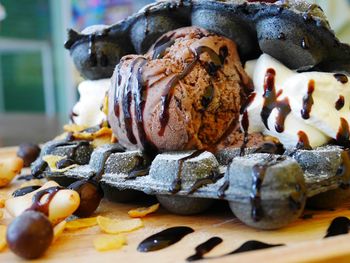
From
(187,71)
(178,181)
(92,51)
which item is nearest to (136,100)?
(187,71)

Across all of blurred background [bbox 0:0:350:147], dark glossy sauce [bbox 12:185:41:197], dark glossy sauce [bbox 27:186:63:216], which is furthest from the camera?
blurred background [bbox 0:0:350:147]

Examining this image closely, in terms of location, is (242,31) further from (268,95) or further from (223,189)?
(223,189)

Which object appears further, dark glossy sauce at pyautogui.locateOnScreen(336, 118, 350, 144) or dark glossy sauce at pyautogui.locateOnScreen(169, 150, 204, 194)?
dark glossy sauce at pyautogui.locateOnScreen(336, 118, 350, 144)

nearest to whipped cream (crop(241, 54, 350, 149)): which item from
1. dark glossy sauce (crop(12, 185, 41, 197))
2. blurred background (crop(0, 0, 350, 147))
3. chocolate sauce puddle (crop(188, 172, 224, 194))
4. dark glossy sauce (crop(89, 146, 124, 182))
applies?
chocolate sauce puddle (crop(188, 172, 224, 194))

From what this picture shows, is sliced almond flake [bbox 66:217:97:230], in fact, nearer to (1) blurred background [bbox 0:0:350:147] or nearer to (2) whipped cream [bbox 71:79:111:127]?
(2) whipped cream [bbox 71:79:111:127]

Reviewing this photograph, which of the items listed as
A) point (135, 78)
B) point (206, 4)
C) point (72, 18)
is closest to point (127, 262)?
point (135, 78)

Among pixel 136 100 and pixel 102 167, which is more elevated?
pixel 136 100

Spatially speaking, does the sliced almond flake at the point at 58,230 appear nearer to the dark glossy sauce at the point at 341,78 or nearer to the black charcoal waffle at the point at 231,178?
the black charcoal waffle at the point at 231,178
